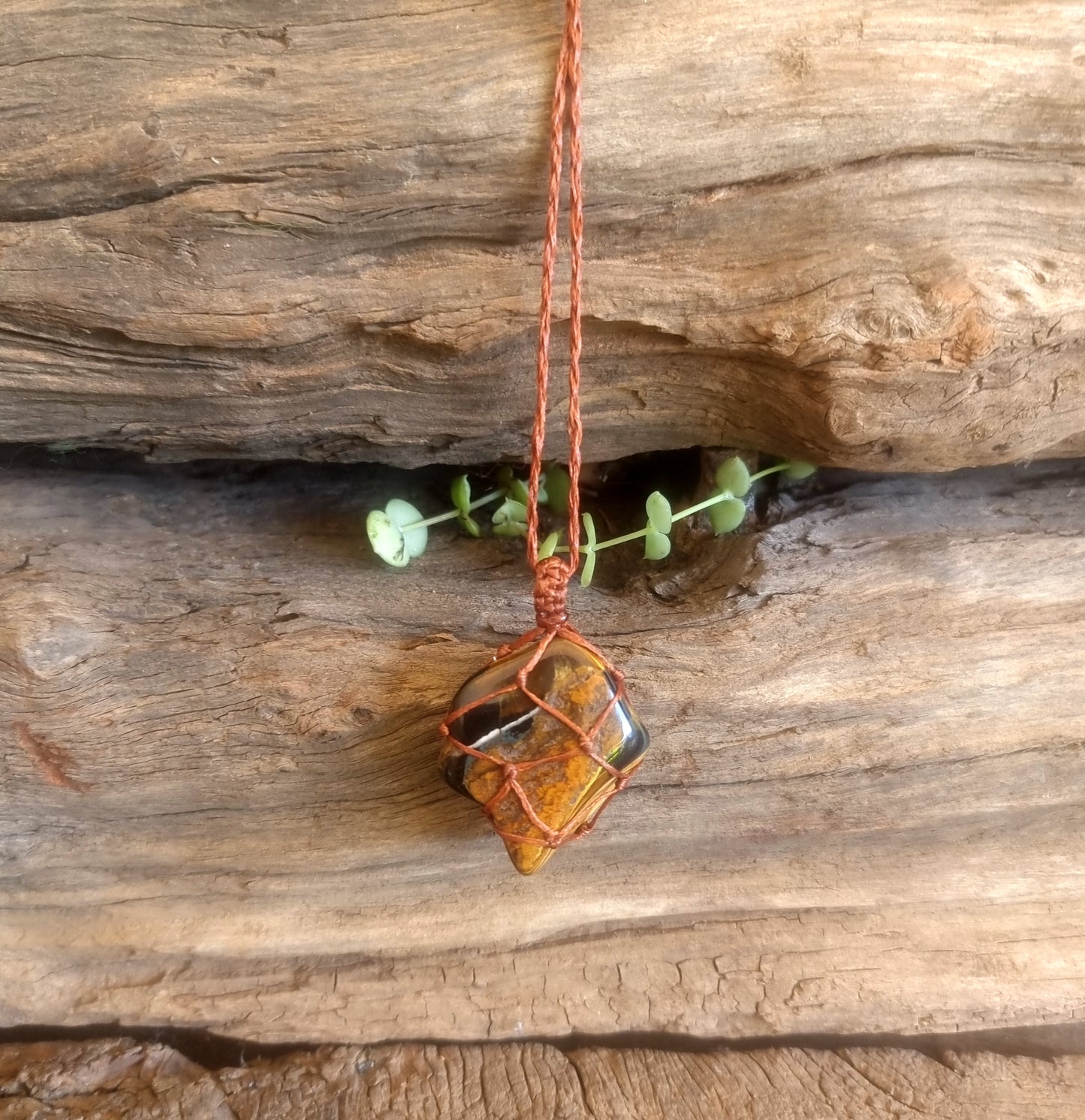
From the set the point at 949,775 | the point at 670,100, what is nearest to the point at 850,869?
the point at 949,775

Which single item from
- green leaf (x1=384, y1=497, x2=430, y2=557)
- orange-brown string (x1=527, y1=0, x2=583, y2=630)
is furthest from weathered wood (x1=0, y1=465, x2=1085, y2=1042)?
orange-brown string (x1=527, y1=0, x2=583, y2=630)

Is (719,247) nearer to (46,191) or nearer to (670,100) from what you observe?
(670,100)

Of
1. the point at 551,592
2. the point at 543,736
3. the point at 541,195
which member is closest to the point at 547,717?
the point at 543,736

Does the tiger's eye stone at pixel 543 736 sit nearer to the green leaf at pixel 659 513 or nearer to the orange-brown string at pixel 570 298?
the orange-brown string at pixel 570 298

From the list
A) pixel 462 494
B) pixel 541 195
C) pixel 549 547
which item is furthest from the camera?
pixel 462 494

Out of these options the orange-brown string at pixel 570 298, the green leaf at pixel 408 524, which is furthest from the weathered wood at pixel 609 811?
the orange-brown string at pixel 570 298

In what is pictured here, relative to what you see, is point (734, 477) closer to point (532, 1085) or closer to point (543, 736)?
point (543, 736)

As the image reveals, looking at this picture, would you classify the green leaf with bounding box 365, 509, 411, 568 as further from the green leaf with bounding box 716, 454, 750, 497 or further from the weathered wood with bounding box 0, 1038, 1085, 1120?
the weathered wood with bounding box 0, 1038, 1085, 1120
